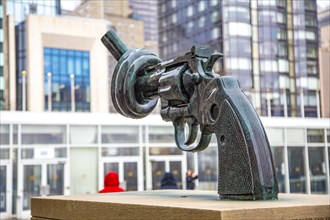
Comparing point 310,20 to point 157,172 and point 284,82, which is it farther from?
point 157,172

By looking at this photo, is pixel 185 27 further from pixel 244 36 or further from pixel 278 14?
pixel 278 14

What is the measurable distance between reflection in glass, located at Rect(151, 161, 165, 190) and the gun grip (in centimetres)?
1630

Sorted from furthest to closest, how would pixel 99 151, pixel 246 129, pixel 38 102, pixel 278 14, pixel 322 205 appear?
pixel 38 102, pixel 278 14, pixel 99 151, pixel 246 129, pixel 322 205

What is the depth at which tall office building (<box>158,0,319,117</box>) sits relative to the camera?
35.8m

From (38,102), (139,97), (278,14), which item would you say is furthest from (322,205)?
(38,102)

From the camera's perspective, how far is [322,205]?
298 centimetres

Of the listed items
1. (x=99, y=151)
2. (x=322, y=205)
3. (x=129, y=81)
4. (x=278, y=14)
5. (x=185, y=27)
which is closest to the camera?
(x=322, y=205)

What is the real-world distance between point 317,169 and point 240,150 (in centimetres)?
2033

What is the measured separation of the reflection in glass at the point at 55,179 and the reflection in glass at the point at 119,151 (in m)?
1.43

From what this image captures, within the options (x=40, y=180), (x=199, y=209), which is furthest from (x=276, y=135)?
(x=199, y=209)

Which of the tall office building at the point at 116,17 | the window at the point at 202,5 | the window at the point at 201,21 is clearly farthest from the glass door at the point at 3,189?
the window at the point at 201,21

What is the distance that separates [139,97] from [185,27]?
45.9 meters

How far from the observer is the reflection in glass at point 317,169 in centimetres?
2267

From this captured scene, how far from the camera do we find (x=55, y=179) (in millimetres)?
18547
